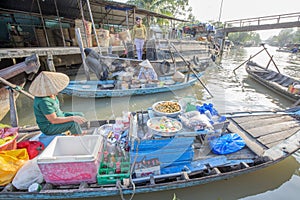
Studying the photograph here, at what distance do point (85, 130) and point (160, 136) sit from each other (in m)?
2.03

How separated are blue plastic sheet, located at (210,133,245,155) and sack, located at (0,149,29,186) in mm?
3426

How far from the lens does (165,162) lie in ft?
9.06

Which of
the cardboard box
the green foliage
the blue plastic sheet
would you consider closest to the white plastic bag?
the cardboard box

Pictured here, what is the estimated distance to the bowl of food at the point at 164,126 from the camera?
103 inches

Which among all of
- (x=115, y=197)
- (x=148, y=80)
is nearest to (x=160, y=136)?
(x=115, y=197)

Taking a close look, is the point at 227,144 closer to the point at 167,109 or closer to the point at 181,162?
the point at 181,162

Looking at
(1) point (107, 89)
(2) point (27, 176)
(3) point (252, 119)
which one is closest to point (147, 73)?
(1) point (107, 89)

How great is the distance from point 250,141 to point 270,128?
3.40ft

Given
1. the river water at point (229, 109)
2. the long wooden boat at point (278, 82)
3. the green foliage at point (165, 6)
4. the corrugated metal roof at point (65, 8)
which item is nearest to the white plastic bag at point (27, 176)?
the river water at point (229, 109)

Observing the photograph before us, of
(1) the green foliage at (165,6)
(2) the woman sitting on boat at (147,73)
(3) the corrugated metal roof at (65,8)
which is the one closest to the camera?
(2) the woman sitting on boat at (147,73)

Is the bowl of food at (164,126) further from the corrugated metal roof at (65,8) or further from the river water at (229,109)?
the corrugated metal roof at (65,8)

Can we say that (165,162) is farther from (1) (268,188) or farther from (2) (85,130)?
(1) (268,188)

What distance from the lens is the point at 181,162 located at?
2.80m

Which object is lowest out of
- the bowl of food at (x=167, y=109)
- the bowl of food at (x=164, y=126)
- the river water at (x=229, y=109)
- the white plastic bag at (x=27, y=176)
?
the river water at (x=229, y=109)
